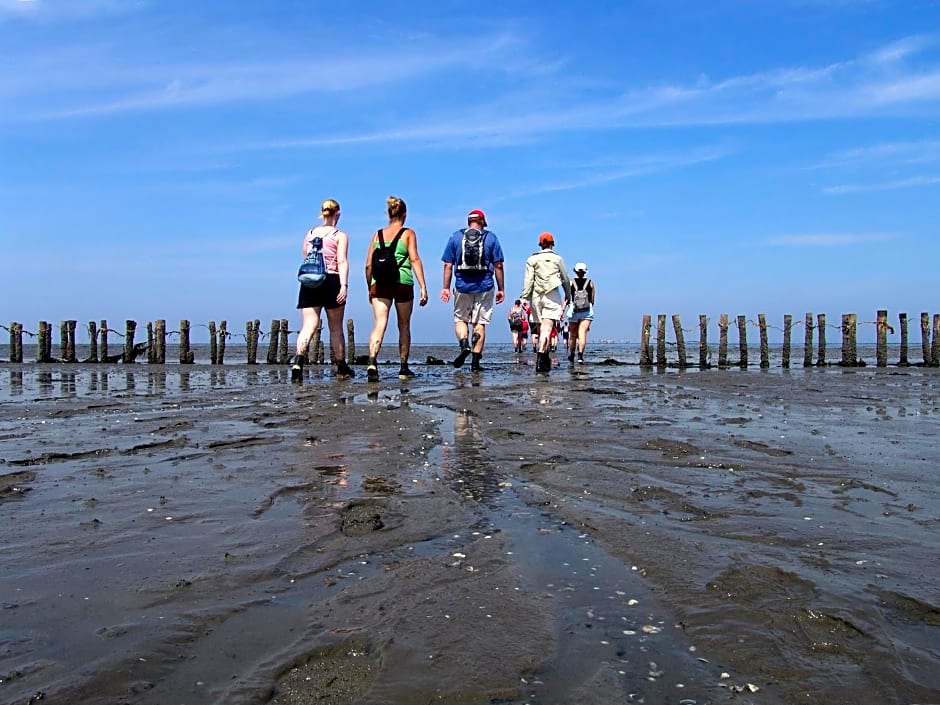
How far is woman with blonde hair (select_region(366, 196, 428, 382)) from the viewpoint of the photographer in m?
10.0

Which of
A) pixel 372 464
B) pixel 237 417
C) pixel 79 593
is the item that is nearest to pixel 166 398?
pixel 237 417

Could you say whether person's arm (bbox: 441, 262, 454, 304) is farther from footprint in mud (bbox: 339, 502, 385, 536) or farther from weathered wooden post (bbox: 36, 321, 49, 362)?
→ weathered wooden post (bbox: 36, 321, 49, 362)

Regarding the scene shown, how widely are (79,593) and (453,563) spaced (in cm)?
114

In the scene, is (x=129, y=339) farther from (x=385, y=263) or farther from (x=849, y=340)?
(x=849, y=340)

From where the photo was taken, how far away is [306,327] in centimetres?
1036

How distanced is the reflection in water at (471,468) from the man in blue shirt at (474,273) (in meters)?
6.23

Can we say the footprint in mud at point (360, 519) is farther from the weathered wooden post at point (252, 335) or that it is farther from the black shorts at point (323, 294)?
the weathered wooden post at point (252, 335)

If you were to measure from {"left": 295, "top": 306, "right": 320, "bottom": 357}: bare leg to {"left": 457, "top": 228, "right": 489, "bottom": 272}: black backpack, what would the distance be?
2419 mm

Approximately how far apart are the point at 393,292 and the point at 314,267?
1.15 m

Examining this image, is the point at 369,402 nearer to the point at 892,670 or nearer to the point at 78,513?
the point at 78,513

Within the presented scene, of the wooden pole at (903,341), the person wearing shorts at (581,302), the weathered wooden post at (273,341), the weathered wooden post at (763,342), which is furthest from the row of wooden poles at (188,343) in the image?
the wooden pole at (903,341)

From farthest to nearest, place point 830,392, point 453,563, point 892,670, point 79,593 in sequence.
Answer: point 830,392
point 453,563
point 79,593
point 892,670

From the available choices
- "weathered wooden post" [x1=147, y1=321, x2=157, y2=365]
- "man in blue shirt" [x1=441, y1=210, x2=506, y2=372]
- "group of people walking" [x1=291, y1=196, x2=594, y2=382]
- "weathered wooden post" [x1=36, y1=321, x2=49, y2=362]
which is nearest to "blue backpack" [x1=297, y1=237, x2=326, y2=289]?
"group of people walking" [x1=291, y1=196, x2=594, y2=382]

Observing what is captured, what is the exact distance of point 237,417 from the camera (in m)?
6.06
